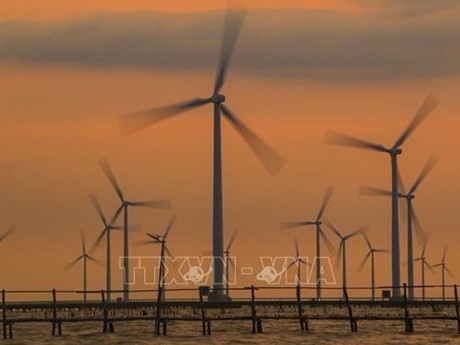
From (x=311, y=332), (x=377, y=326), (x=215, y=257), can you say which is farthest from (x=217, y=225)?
(x=311, y=332)

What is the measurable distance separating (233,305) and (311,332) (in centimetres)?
5304

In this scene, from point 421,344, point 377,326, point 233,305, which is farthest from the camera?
point 233,305

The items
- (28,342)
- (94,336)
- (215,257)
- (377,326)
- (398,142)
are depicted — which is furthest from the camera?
(398,142)

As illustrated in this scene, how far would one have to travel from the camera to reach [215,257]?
160 m

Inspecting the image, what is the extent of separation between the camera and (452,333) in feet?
409

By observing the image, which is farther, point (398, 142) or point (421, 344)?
point (398, 142)

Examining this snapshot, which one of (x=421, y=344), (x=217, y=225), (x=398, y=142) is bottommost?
(x=421, y=344)

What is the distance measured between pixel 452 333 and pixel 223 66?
162 ft

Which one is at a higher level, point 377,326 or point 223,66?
point 223,66

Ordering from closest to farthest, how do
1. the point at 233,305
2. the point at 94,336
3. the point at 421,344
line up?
the point at 421,344, the point at 94,336, the point at 233,305

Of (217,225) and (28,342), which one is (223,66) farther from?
(28,342)

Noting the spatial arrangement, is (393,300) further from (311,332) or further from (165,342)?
(165,342)

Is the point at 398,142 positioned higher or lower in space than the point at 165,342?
higher

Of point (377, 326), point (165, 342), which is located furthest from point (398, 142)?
point (165, 342)
